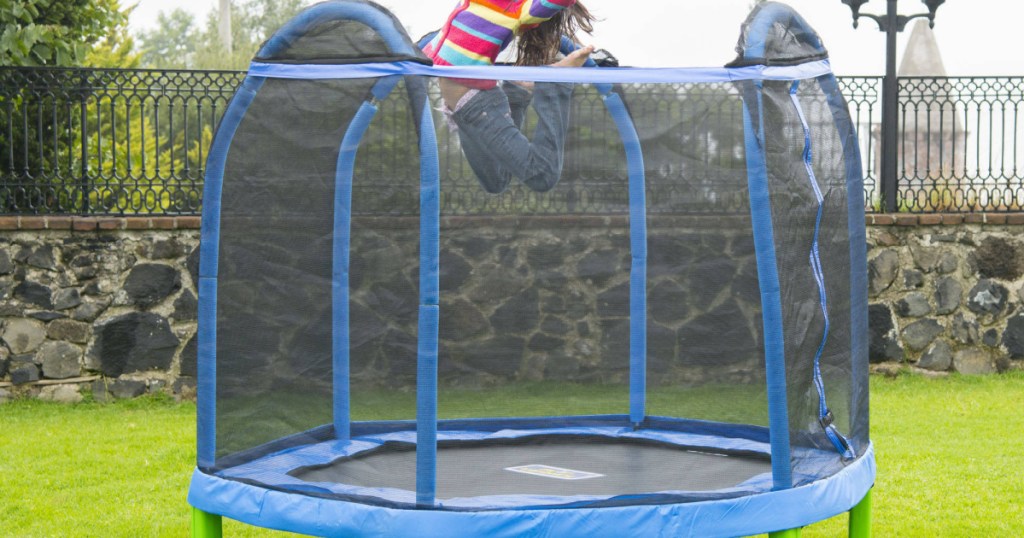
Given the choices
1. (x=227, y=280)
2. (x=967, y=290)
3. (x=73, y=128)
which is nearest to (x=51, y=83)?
(x=73, y=128)

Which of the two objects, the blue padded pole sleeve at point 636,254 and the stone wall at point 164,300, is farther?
the stone wall at point 164,300

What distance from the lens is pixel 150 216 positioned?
6629 millimetres

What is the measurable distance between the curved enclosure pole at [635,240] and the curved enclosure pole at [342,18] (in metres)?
0.58

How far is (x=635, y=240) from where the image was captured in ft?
11.3

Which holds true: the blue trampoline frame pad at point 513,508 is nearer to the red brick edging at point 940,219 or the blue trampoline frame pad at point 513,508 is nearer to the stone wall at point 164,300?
the stone wall at point 164,300

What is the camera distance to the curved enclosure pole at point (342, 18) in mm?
2641

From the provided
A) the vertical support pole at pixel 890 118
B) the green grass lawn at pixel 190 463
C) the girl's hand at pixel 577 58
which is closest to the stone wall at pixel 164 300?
the green grass lawn at pixel 190 463

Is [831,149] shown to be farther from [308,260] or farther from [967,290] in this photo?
[967,290]

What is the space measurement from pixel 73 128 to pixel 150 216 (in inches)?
37.7

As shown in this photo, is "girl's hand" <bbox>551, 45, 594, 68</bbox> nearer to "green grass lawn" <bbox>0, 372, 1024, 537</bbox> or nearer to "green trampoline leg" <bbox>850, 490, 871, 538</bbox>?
"green grass lawn" <bbox>0, 372, 1024, 537</bbox>

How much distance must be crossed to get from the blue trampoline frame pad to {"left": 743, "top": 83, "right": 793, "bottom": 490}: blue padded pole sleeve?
11 cm

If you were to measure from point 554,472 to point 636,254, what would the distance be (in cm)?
74

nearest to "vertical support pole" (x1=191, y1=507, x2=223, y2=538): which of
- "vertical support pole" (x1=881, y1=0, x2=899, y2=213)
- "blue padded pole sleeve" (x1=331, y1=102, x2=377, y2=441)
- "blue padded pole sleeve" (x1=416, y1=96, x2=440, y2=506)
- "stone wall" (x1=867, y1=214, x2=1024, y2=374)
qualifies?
"blue padded pole sleeve" (x1=331, y1=102, x2=377, y2=441)

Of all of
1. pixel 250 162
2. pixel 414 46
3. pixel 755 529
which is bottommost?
pixel 755 529
